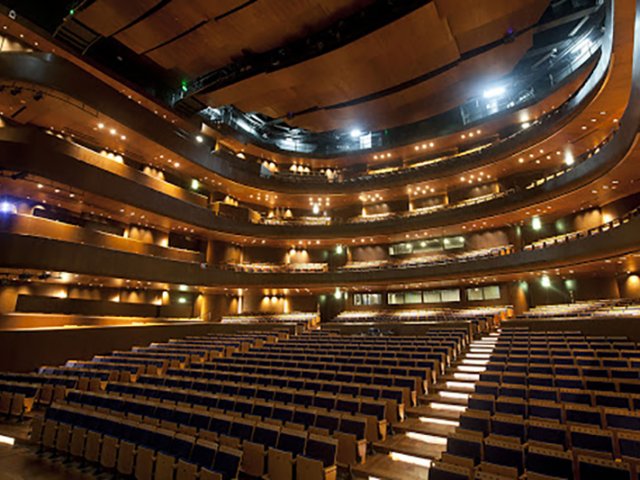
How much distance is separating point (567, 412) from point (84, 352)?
41.4 ft

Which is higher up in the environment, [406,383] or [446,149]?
[446,149]

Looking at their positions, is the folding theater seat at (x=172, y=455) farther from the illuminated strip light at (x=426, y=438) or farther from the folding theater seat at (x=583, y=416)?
the folding theater seat at (x=583, y=416)

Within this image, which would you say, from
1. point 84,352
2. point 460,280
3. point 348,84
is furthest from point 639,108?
point 84,352

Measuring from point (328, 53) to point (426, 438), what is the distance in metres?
13.9

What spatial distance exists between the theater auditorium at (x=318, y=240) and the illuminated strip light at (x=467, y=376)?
0.41 ft

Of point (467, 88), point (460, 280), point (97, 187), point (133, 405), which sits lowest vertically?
point (133, 405)

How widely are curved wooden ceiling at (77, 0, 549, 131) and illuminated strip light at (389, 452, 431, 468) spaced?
13508 mm

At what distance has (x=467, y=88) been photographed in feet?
58.4

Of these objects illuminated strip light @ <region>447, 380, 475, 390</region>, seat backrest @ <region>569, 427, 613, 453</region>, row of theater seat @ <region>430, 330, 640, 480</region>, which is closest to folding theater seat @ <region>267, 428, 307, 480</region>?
row of theater seat @ <region>430, 330, 640, 480</region>

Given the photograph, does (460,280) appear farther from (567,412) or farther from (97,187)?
(97,187)

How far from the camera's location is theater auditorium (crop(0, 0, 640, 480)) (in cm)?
449

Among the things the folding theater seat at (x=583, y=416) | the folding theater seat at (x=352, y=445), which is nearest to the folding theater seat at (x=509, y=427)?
the folding theater seat at (x=583, y=416)

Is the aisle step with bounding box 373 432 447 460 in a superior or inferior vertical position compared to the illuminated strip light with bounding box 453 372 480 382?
inferior

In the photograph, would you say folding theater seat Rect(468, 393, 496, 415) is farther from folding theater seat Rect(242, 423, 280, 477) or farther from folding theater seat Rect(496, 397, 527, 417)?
folding theater seat Rect(242, 423, 280, 477)
